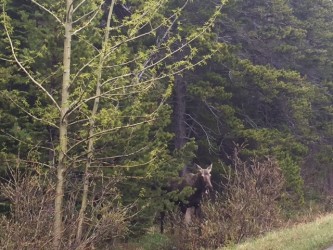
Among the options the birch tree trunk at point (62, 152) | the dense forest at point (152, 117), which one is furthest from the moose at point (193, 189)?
the birch tree trunk at point (62, 152)

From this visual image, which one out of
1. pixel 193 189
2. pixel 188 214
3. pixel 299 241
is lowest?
pixel 188 214

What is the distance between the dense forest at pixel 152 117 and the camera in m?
9.86

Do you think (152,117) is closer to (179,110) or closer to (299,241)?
(299,241)

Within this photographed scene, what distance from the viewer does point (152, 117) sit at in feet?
33.5

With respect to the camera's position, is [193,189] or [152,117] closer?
[152,117]

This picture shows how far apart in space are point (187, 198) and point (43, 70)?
7.11 meters

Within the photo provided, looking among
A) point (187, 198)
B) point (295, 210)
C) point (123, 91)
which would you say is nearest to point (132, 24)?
point (123, 91)

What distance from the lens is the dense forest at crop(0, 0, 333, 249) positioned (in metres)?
9.86

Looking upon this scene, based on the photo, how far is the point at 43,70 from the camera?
15406 millimetres

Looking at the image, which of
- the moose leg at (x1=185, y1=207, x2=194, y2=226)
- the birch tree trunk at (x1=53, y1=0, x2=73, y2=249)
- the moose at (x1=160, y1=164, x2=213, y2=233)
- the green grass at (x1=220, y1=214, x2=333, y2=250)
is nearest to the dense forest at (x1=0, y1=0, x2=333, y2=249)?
the birch tree trunk at (x1=53, y1=0, x2=73, y2=249)

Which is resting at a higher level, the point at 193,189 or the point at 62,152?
the point at 62,152

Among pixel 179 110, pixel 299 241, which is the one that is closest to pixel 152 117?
pixel 299 241

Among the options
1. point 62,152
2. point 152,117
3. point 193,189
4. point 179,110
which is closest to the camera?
point 62,152

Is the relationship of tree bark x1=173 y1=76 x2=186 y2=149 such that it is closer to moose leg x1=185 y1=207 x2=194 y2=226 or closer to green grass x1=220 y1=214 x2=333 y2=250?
moose leg x1=185 y1=207 x2=194 y2=226
